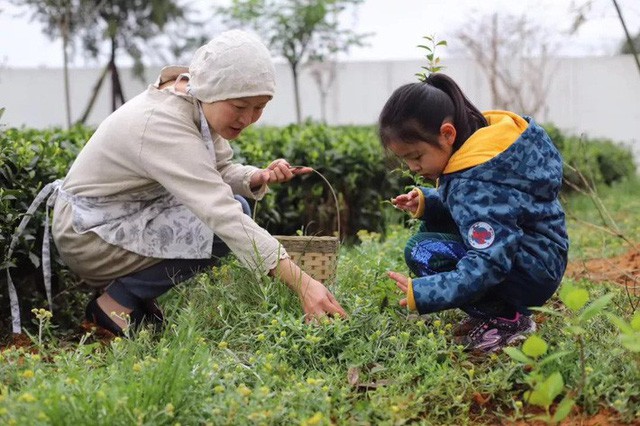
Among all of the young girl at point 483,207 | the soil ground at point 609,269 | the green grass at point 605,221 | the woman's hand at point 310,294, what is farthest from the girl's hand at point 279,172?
the soil ground at point 609,269

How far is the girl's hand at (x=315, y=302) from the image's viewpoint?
9.59ft

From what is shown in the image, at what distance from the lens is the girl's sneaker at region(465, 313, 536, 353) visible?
289cm

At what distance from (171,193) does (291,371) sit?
2.99 ft

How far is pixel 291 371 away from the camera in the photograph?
105 inches

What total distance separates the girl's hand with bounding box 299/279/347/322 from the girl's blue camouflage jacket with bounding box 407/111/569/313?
359 mm

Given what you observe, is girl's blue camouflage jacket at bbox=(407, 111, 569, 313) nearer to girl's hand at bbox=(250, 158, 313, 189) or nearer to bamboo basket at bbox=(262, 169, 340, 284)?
bamboo basket at bbox=(262, 169, 340, 284)

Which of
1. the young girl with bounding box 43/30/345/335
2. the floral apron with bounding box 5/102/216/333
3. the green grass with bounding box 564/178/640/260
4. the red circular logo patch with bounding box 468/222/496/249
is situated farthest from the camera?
the green grass with bounding box 564/178/640/260

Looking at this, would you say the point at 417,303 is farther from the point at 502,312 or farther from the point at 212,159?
the point at 212,159

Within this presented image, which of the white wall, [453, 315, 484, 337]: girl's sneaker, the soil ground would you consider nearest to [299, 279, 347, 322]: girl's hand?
[453, 315, 484, 337]: girl's sneaker

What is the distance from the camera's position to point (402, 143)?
2.81 metres

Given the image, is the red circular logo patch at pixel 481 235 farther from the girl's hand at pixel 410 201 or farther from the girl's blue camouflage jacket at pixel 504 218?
the girl's hand at pixel 410 201

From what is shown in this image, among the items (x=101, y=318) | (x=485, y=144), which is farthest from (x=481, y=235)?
(x=101, y=318)

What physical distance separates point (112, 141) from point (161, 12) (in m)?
20.2

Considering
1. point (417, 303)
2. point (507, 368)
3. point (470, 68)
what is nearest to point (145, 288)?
point (417, 303)
